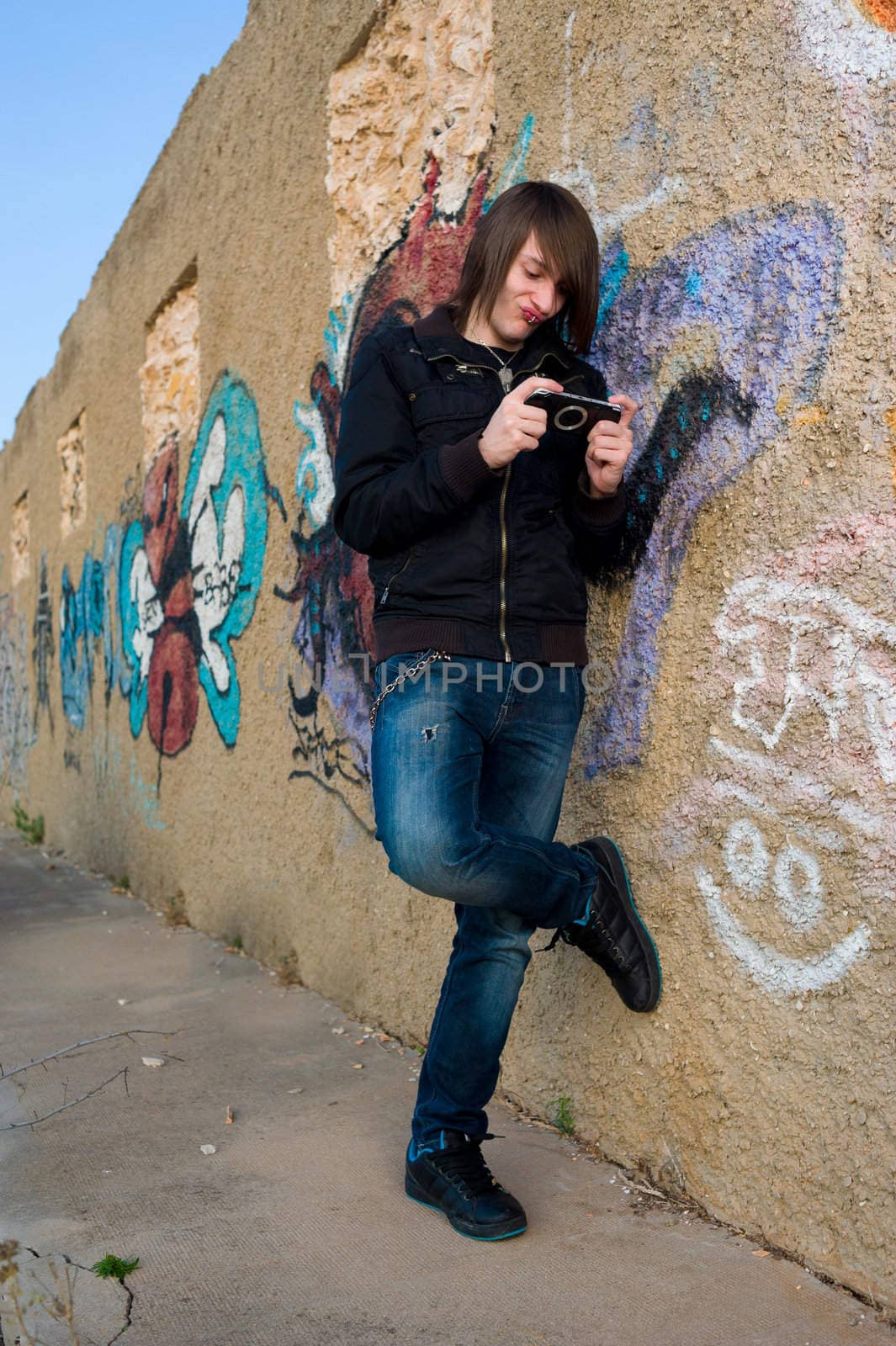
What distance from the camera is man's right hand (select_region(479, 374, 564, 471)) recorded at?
188 centimetres

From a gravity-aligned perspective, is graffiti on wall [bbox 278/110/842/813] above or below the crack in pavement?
above

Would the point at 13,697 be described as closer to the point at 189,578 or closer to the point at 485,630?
the point at 189,578

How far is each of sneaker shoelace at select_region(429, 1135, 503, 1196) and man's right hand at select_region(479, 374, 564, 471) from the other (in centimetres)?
118

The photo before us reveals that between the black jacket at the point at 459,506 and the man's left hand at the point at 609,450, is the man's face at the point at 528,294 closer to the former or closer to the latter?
the black jacket at the point at 459,506

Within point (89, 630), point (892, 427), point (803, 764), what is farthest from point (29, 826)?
point (892, 427)

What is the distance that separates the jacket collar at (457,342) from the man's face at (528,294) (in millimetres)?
32

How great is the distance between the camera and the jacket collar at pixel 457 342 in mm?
2137

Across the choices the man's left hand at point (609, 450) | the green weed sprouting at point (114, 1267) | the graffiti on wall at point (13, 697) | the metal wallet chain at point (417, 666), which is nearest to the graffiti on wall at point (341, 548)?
the man's left hand at point (609, 450)

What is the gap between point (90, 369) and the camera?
682 centimetres

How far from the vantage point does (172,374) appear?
5.51 m

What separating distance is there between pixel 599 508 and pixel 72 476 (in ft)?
21.0

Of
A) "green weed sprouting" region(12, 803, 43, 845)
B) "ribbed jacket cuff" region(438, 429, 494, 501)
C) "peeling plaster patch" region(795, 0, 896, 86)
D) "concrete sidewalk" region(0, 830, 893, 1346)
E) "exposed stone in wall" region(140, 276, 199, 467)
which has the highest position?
"exposed stone in wall" region(140, 276, 199, 467)

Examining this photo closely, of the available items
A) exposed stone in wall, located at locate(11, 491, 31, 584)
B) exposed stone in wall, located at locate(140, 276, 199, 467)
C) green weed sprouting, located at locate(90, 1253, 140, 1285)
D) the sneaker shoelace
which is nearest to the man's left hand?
the sneaker shoelace

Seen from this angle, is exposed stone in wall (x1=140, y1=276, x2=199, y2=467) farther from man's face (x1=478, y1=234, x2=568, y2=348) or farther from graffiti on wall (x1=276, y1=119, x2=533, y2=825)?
man's face (x1=478, y1=234, x2=568, y2=348)
